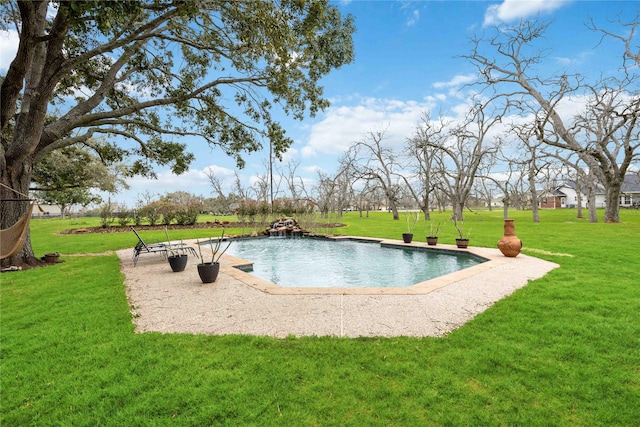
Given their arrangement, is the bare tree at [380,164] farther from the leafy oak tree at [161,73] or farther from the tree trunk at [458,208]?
the leafy oak tree at [161,73]

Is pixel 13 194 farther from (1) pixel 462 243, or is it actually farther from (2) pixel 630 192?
(2) pixel 630 192

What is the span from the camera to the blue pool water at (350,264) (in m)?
6.16

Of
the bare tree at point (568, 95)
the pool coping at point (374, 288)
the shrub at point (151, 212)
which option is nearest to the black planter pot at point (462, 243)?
the pool coping at point (374, 288)

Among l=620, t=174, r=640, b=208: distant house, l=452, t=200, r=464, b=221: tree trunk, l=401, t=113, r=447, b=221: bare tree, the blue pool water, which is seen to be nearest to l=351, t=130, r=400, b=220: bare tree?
l=401, t=113, r=447, b=221: bare tree

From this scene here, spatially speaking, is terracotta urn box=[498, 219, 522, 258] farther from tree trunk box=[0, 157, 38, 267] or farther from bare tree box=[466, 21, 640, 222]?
bare tree box=[466, 21, 640, 222]

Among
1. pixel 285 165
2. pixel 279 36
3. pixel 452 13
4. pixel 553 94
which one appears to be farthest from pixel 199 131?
pixel 285 165

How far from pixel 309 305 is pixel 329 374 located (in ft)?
5.35

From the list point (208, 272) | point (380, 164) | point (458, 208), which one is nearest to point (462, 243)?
point (208, 272)

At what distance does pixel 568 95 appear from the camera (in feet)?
50.8

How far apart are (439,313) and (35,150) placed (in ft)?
29.5

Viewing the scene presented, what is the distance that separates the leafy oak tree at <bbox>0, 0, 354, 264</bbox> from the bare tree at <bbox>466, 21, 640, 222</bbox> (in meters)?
12.8

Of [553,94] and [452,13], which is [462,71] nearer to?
[553,94]

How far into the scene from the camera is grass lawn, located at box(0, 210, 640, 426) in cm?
192

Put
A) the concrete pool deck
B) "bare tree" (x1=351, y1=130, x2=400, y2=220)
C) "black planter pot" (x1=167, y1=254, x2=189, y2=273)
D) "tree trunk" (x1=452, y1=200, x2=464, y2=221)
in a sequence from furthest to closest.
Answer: "bare tree" (x1=351, y1=130, x2=400, y2=220) < "tree trunk" (x1=452, y1=200, x2=464, y2=221) < "black planter pot" (x1=167, y1=254, x2=189, y2=273) < the concrete pool deck
